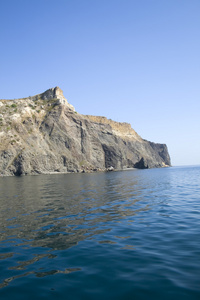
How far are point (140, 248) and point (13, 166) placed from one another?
302 ft

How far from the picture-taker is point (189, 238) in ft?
37.6

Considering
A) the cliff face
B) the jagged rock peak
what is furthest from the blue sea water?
the jagged rock peak

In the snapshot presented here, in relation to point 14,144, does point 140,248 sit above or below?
below

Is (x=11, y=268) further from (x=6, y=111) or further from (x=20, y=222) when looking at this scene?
(x=6, y=111)

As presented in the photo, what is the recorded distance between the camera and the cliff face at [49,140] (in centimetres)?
9927

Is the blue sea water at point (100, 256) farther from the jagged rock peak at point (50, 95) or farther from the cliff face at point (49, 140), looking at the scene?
the jagged rock peak at point (50, 95)

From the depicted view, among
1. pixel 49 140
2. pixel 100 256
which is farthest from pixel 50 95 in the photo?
pixel 100 256

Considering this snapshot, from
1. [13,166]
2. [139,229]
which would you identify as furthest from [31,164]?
[139,229]

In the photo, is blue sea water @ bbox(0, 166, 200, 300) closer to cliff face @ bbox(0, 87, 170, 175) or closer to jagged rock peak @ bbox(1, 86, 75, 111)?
cliff face @ bbox(0, 87, 170, 175)

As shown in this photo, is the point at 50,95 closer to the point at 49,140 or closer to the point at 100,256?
the point at 49,140

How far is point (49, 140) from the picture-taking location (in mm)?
119938

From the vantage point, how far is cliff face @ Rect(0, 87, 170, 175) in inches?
3908

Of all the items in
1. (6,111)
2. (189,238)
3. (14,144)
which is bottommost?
(189,238)

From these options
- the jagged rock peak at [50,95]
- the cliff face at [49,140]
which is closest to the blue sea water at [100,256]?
the cliff face at [49,140]
